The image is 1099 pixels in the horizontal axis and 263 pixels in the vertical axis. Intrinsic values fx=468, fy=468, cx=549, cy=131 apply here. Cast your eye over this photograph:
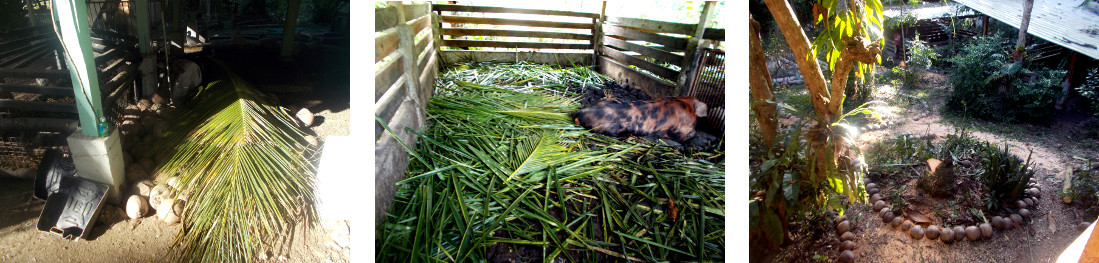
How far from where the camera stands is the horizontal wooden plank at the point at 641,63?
295 cm

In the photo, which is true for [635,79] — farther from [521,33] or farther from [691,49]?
[521,33]

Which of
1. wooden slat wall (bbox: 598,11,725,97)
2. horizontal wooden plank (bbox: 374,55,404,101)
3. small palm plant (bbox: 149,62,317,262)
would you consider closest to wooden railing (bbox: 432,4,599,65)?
wooden slat wall (bbox: 598,11,725,97)

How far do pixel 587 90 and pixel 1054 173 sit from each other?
2553mm

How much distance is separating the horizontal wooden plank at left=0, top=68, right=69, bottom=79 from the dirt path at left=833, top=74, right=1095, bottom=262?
2.81m

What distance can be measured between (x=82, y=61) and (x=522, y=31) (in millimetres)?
2641

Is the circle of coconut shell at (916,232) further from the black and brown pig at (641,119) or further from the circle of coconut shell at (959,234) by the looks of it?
the black and brown pig at (641,119)

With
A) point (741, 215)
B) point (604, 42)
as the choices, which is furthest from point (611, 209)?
point (604, 42)

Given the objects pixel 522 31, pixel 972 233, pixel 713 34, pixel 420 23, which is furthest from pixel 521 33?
pixel 972 233

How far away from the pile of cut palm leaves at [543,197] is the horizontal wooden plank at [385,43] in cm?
31

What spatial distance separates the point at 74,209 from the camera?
1384 millimetres

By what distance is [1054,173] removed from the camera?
8.28ft

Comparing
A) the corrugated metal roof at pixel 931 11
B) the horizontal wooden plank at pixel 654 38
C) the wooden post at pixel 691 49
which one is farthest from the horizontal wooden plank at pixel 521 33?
the corrugated metal roof at pixel 931 11

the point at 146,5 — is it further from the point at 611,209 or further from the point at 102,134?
the point at 611,209

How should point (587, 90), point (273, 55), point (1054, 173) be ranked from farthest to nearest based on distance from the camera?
point (587, 90) < point (1054, 173) < point (273, 55)
